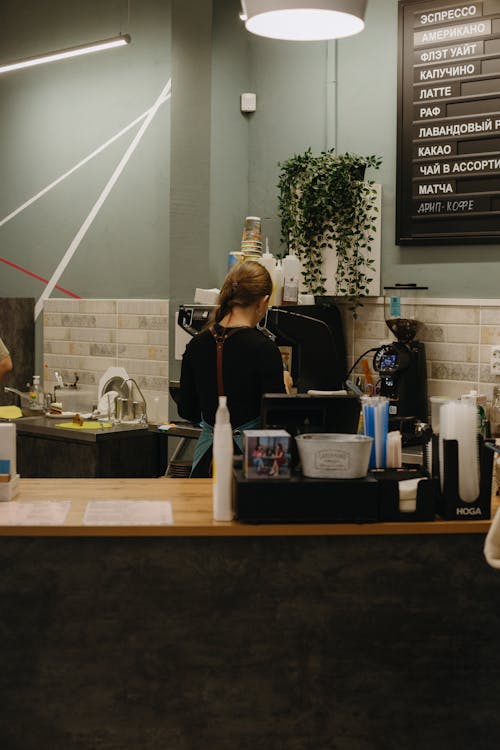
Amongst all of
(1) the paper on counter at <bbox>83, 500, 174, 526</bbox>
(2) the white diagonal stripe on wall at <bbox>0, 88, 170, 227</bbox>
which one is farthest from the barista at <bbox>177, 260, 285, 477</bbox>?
(2) the white diagonal stripe on wall at <bbox>0, 88, 170, 227</bbox>

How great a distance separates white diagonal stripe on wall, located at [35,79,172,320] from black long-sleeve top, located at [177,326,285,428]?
2832 mm

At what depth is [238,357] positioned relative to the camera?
3502mm

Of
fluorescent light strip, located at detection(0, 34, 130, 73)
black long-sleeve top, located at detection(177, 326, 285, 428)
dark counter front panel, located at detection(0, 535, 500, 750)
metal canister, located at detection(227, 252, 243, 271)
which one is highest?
fluorescent light strip, located at detection(0, 34, 130, 73)

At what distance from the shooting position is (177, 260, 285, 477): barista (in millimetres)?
3502

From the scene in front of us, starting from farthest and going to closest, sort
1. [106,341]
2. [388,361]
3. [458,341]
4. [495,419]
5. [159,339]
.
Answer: [106,341] < [159,339] < [458,341] < [388,361] < [495,419]

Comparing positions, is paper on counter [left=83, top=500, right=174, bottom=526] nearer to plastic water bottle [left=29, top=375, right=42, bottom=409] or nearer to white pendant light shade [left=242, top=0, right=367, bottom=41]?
white pendant light shade [left=242, top=0, right=367, bottom=41]

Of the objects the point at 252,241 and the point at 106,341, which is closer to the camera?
the point at 252,241

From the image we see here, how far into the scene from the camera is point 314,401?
9.12 ft

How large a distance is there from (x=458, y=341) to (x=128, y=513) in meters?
2.55

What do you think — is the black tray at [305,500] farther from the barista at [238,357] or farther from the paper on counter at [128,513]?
the barista at [238,357]

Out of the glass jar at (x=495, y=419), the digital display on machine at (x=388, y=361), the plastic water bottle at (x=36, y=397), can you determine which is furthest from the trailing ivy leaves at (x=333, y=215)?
the plastic water bottle at (x=36, y=397)

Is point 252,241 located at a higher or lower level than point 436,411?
higher

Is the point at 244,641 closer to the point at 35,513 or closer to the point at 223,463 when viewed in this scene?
the point at 223,463

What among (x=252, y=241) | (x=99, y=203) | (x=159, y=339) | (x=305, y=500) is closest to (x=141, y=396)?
(x=159, y=339)
